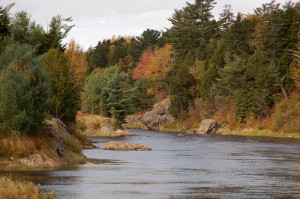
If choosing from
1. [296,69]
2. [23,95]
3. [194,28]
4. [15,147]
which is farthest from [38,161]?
[194,28]

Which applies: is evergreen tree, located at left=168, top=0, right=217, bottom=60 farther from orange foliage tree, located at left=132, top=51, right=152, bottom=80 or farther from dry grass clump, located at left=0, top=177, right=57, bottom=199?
dry grass clump, located at left=0, top=177, right=57, bottom=199

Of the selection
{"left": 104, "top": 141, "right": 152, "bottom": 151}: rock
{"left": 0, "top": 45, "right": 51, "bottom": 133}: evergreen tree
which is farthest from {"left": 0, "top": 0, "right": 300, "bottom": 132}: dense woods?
{"left": 104, "top": 141, "right": 152, "bottom": 151}: rock

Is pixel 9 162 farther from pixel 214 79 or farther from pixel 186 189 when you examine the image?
pixel 214 79

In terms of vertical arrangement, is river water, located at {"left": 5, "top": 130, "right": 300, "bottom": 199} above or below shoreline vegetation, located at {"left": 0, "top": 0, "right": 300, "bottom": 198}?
below

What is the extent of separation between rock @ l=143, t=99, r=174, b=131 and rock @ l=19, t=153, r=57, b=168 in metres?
103

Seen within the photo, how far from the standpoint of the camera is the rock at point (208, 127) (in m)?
126

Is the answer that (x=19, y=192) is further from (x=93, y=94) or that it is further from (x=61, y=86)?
(x=93, y=94)

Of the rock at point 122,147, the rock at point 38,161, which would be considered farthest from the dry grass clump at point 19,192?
the rock at point 122,147

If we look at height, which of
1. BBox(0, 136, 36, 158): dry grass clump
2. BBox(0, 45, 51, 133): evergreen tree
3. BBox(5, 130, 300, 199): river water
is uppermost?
BBox(0, 45, 51, 133): evergreen tree

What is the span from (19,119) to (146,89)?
12514cm

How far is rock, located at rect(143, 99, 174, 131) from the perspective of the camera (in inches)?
5920

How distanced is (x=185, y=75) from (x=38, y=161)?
10318 cm

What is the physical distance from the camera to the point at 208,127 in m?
126

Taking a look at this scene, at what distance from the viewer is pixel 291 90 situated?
119062mm
